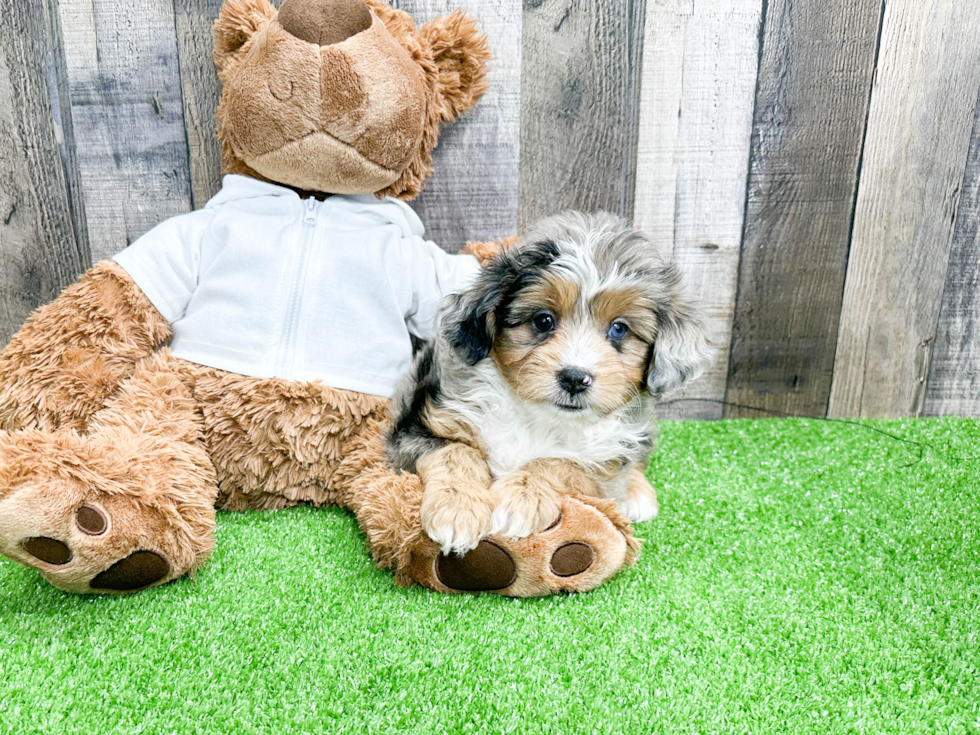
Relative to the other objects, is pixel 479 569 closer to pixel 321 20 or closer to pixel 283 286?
pixel 283 286

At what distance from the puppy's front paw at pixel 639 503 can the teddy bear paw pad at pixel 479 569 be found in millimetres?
597

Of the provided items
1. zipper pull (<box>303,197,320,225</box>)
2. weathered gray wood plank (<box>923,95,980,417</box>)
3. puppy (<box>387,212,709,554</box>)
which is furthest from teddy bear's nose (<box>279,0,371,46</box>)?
weathered gray wood plank (<box>923,95,980,417</box>)

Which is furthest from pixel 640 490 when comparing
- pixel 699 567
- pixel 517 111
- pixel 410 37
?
pixel 410 37

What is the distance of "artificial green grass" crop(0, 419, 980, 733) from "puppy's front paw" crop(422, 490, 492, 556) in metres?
0.18

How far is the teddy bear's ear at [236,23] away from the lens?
230 cm

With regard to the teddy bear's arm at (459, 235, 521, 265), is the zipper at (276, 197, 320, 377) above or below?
below

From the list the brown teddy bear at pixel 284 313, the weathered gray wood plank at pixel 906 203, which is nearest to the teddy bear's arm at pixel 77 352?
the brown teddy bear at pixel 284 313

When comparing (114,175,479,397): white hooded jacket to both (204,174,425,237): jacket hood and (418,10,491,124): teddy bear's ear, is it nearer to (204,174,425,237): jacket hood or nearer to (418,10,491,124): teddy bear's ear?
(204,174,425,237): jacket hood

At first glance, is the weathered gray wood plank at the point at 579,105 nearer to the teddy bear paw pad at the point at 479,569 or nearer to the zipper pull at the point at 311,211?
the zipper pull at the point at 311,211

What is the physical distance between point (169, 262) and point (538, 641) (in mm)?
1625

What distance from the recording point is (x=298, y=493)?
2.26 metres

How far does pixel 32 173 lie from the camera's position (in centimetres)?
264

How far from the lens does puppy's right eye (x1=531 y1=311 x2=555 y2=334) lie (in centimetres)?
187

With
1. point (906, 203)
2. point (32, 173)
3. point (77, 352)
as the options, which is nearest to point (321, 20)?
point (77, 352)
